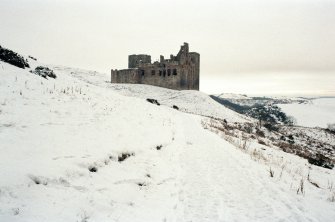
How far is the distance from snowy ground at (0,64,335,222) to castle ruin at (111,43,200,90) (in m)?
56.0

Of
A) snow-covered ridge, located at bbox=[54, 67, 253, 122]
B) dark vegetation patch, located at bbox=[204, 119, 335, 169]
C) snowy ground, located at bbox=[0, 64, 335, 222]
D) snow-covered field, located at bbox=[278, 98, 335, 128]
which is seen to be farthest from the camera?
snow-covered field, located at bbox=[278, 98, 335, 128]

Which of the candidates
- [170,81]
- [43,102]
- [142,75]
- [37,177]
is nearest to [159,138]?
[43,102]

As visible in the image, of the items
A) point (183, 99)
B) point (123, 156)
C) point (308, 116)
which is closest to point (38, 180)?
point (123, 156)

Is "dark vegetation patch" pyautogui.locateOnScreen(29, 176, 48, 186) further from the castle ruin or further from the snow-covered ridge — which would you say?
the castle ruin

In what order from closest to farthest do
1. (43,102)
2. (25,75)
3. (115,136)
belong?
(115,136)
(43,102)
(25,75)

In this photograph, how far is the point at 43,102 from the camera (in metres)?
12.9

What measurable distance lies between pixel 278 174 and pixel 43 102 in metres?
9.98

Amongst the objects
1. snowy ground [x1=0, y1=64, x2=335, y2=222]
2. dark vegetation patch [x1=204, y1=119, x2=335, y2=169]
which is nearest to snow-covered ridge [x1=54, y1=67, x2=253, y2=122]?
dark vegetation patch [x1=204, y1=119, x2=335, y2=169]

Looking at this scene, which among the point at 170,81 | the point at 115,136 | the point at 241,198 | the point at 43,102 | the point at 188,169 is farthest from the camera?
the point at 170,81

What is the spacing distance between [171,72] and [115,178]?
6278 centimetres

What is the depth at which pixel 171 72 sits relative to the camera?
2749 inches

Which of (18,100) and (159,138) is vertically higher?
(18,100)

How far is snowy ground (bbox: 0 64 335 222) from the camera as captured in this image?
6.06 metres

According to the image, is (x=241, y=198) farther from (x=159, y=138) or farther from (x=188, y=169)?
(x=159, y=138)
